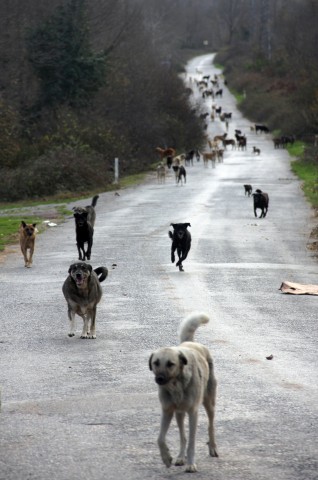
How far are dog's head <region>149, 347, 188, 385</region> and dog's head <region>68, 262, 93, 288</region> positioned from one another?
6010 mm

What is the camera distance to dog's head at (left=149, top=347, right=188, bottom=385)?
7555 mm

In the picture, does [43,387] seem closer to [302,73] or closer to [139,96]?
[139,96]

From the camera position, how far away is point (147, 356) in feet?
40.8

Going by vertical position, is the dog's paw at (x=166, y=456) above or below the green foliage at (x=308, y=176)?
above

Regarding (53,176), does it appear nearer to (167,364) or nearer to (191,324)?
(191,324)

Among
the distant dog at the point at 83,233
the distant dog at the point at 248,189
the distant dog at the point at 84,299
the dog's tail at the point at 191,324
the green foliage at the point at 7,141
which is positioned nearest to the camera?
the dog's tail at the point at 191,324

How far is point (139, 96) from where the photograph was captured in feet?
215

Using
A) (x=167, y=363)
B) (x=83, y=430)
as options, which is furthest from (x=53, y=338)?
(x=167, y=363)

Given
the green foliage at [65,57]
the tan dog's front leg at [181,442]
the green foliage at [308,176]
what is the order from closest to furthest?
the tan dog's front leg at [181,442]
the green foliage at [308,176]
the green foliage at [65,57]

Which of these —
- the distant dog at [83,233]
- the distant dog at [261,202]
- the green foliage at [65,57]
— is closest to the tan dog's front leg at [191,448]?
the distant dog at [83,233]

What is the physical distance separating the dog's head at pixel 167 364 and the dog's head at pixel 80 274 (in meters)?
6.01

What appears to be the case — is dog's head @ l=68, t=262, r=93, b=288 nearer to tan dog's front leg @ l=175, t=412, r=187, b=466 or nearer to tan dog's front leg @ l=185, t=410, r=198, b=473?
tan dog's front leg @ l=175, t=412, r=187, b=466

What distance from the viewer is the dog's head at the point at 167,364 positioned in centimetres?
755

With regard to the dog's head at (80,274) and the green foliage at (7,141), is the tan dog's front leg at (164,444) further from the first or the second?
the green foliage at (7,141)
